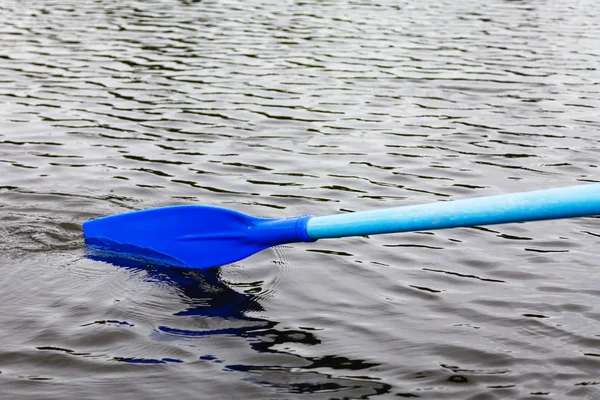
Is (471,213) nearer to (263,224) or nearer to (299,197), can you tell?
(263,224)

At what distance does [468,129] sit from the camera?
27.8ft

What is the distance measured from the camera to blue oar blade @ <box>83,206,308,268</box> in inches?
189

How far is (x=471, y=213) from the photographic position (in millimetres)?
3889

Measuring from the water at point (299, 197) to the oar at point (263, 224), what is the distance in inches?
6.7

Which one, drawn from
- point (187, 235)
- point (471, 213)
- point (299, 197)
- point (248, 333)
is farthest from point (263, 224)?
point (299, 197)

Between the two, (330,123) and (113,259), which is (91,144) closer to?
(330,123)

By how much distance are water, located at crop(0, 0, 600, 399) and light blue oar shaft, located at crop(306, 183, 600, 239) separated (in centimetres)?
50

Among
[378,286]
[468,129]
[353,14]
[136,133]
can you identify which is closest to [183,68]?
[136,133]

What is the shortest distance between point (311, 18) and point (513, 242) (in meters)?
10.4

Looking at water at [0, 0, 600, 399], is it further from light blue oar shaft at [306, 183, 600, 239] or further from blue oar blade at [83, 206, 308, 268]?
light blue oar shaft at [306, 183, 600, 239]

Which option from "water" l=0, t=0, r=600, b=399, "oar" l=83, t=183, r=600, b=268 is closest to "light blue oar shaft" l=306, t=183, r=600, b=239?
"oar" l=83, t=183, r=600, b=268

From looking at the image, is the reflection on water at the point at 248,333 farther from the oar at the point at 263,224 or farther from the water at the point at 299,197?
the oar at the point at 263,224

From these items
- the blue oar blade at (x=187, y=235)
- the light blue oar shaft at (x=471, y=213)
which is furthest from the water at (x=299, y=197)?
the light blue oar shaft at (x=471, y=213)

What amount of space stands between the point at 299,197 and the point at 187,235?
5.20 ft
